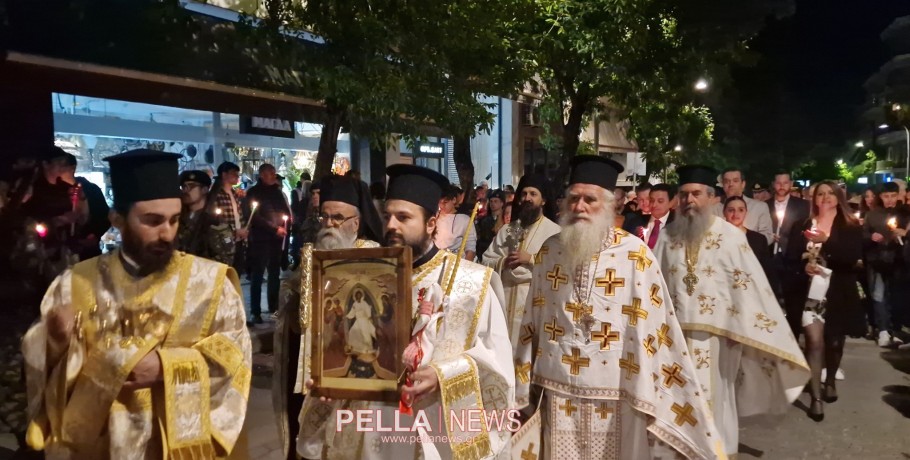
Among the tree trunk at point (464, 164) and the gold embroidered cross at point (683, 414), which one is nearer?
the gold embroidered cross at point (683, 414)

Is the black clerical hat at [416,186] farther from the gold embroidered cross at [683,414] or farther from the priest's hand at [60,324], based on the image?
the gold embroidered cross at [683,414]

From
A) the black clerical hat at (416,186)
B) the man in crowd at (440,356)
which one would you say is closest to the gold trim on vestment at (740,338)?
the man in crowd at (440,356)

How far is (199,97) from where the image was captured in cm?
1016

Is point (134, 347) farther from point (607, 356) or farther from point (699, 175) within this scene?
point (699, 175)

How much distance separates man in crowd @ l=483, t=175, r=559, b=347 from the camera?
6719 mm

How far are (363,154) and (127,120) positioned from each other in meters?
7.38

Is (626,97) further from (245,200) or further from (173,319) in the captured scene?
(173,319)

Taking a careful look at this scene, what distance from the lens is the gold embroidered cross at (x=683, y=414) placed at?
4.09m

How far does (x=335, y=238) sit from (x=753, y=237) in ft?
15.2

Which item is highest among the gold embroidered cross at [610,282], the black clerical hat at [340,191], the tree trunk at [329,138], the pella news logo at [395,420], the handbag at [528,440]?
the tree trunk at [329,138]

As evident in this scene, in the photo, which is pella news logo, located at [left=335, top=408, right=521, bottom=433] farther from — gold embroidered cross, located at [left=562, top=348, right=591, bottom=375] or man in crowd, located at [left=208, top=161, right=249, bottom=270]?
man in crowd, located at [left=208, top=161, right=249, bottom=270]

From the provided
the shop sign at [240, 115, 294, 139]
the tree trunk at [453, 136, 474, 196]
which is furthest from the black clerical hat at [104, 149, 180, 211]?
the tree trunk at [453, 136, 474, 196]

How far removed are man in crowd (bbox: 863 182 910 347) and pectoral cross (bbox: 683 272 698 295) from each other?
6.34m

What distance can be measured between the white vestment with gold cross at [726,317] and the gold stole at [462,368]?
2628 millimetres
